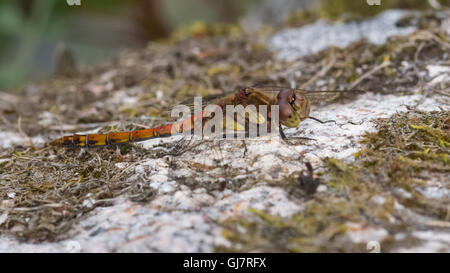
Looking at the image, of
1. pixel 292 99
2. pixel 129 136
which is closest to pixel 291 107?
pixel 292 99

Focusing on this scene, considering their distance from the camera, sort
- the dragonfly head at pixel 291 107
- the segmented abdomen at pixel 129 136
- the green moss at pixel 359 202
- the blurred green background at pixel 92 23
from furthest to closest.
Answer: the blurred green background at pixel 92 23 → the segmented abdomen at pixel 129 136 → the dragonfly head at pixel 291 107 → the green moss at pixel 359 202

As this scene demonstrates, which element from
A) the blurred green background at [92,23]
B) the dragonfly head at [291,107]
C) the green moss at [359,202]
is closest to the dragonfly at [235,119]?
the dragonfly head at [291,107]

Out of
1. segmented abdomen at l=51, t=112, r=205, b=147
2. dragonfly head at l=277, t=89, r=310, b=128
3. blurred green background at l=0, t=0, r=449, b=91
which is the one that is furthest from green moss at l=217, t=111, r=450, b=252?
blurred green background at l=0, t=0, r=449, b=91

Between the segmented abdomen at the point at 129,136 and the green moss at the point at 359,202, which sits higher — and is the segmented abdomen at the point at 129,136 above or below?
above

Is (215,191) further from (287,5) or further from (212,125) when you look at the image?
(287,5)

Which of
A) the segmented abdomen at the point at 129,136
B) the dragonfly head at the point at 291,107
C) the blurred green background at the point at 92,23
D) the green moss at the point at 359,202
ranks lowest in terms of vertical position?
the green moss at the point at 359,202

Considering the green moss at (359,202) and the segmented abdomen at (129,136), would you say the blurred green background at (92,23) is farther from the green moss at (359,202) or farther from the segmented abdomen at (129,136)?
the green moss at (359,202)

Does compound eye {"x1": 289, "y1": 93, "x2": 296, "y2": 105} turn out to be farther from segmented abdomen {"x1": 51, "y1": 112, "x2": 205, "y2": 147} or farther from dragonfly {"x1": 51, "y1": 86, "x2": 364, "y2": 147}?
segmented abdomen {"x1": 51, "y1": 112, "x2": 205, "y2": 147}
